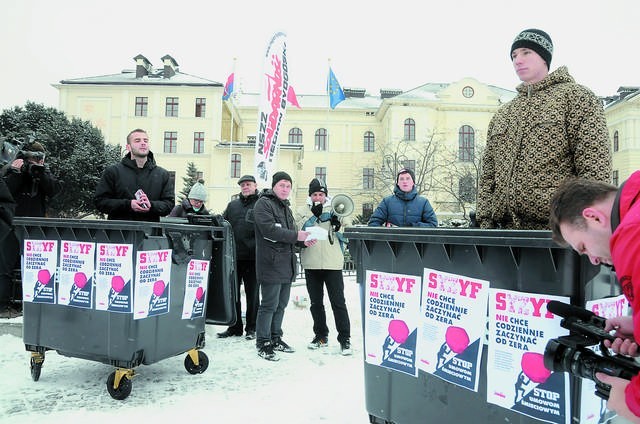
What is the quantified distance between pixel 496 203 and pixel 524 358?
128 centimetres

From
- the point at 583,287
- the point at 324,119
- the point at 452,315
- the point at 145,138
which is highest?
the point at 324,119

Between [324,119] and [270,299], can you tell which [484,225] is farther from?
[324,119]

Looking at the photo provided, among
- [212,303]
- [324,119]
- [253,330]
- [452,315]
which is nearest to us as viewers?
[452,315]

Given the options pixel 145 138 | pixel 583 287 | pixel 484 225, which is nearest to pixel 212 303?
pixel 145 138

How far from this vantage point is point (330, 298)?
19.3 ft

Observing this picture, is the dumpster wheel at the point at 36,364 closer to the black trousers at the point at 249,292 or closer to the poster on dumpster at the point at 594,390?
the black trousers at the point at 249,292

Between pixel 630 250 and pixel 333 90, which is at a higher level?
pixel 333 90

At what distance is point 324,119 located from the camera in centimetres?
5141

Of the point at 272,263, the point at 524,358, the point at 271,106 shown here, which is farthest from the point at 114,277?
the point at 271,106

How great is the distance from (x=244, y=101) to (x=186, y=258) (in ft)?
169

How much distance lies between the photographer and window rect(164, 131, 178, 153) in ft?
134

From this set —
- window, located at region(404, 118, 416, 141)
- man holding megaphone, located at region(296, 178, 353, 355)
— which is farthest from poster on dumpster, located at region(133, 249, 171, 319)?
window, located at region(404, 118, 416, 141)

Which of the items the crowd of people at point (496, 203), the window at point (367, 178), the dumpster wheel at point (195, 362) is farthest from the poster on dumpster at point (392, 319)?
the window at point (367, 178)

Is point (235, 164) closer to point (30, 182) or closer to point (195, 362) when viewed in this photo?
point (30, 182)
